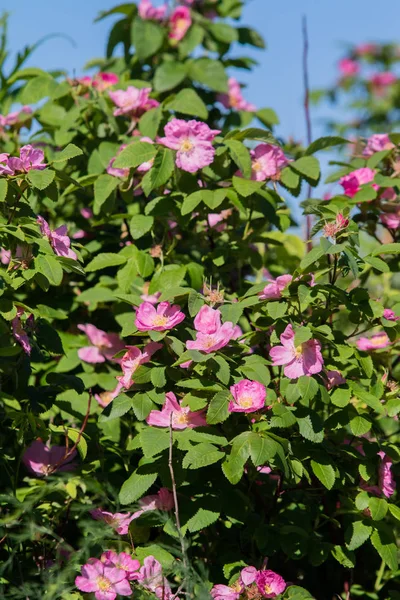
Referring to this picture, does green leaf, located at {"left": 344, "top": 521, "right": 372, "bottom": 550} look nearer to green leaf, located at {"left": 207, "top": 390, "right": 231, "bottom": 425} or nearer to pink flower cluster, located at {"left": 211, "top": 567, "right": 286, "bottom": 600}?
pink flower cluster, located at {"left": 211, "top": 567, "right": 286, "bottom": 600}

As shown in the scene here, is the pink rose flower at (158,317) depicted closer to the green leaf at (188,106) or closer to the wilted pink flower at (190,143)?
the wilted pink flower at (190,143)

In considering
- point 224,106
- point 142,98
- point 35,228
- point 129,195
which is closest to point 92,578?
point 35,228

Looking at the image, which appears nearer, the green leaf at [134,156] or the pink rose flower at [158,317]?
the pink rose flower at [158,317]

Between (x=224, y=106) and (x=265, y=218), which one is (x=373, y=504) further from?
(x=224, y=106)

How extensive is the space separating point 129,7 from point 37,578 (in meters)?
1.89

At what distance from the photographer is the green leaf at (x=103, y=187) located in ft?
6.75

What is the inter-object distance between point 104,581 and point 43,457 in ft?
1.52

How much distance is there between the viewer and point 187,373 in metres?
1.79

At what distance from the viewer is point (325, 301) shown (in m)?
1.81

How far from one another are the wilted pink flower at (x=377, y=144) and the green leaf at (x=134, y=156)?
0.73 metres

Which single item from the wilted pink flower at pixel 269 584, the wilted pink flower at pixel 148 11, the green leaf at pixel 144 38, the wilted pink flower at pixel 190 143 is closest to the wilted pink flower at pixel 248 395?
the wilted pink flower at pixel 269 584

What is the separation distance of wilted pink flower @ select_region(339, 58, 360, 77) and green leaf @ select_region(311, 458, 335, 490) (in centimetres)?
885

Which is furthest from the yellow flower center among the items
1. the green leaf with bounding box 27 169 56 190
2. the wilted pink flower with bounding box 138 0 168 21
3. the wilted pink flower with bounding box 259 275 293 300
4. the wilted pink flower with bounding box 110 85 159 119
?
the wilted pink flower with bounding box 138 0 168 21

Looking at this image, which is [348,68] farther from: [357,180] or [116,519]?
[116,519]
